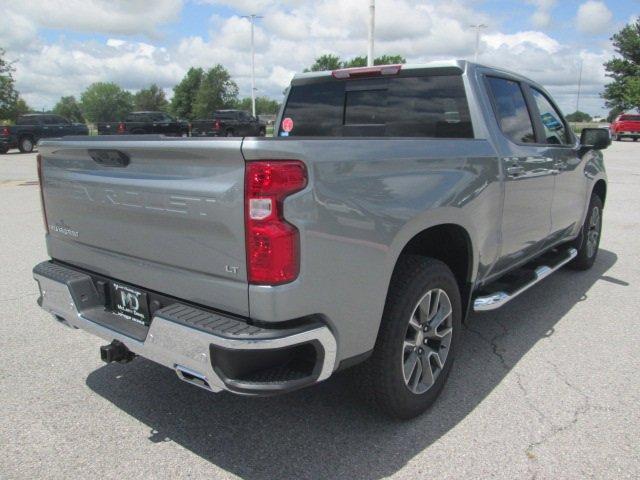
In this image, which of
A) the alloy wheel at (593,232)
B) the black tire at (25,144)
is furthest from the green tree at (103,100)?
the alloy wheel at (593,232)

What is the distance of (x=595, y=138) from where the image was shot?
510 centimetres

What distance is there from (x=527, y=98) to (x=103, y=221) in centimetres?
323

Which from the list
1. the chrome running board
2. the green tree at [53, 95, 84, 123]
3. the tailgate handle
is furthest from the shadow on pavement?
the green tree at [53, 95, 84, 123]

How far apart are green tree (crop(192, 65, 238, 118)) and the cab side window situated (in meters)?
78.8

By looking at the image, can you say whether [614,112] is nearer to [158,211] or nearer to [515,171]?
[515,171]

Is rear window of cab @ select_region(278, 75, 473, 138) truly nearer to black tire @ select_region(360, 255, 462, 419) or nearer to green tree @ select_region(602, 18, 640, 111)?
black tire @ select_region(360, 255, 462, 419)

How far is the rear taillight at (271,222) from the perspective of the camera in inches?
83.6

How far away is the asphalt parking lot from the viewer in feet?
8.55

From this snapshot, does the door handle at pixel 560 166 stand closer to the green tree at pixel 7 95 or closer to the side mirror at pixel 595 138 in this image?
the side mirror at pixel 595 138

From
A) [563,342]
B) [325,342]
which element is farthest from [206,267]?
[563,342]

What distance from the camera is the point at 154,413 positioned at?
10.1 feet

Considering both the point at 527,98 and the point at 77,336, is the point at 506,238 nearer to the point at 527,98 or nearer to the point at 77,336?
the point at 527,98

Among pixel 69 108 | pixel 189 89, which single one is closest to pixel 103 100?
pixel 69 108

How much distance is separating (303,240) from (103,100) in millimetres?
153328
